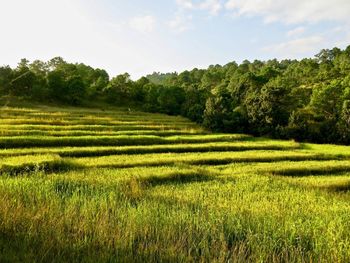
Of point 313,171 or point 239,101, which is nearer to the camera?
point 313,171

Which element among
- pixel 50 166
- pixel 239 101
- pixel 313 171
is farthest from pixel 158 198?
pixel 239 101

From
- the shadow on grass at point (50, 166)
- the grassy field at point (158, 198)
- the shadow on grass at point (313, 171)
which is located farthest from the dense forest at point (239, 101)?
the shadow on grass at point (313, 171)

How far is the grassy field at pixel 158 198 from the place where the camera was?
808 cm

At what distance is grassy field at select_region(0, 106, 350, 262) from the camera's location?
808 centimetres

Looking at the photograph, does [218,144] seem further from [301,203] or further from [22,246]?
[22,246]

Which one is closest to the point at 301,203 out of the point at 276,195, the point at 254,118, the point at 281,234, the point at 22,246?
the point at 276,195

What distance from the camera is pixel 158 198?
1636 centimetres

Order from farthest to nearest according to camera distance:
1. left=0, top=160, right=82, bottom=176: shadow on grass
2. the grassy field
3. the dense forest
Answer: the dense forest → left=0, top=160, right=82, bottom=176: shadow on grass → the grassy field

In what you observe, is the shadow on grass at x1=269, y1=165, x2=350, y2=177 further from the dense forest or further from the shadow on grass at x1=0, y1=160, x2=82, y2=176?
the dense forest

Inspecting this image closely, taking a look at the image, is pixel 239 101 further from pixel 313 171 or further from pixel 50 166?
pixel 50 166

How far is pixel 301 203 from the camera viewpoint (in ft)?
58.6

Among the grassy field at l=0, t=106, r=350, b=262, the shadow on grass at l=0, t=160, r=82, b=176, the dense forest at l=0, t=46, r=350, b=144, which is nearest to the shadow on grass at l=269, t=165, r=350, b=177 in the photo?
the grassy field at l=0, t=106, r=350, b=262

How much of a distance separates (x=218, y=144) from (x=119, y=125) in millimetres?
15469

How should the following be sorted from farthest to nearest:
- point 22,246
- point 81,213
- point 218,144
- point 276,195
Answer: point 218,144 → point 276,195 → point 81,213 → point 22,246
